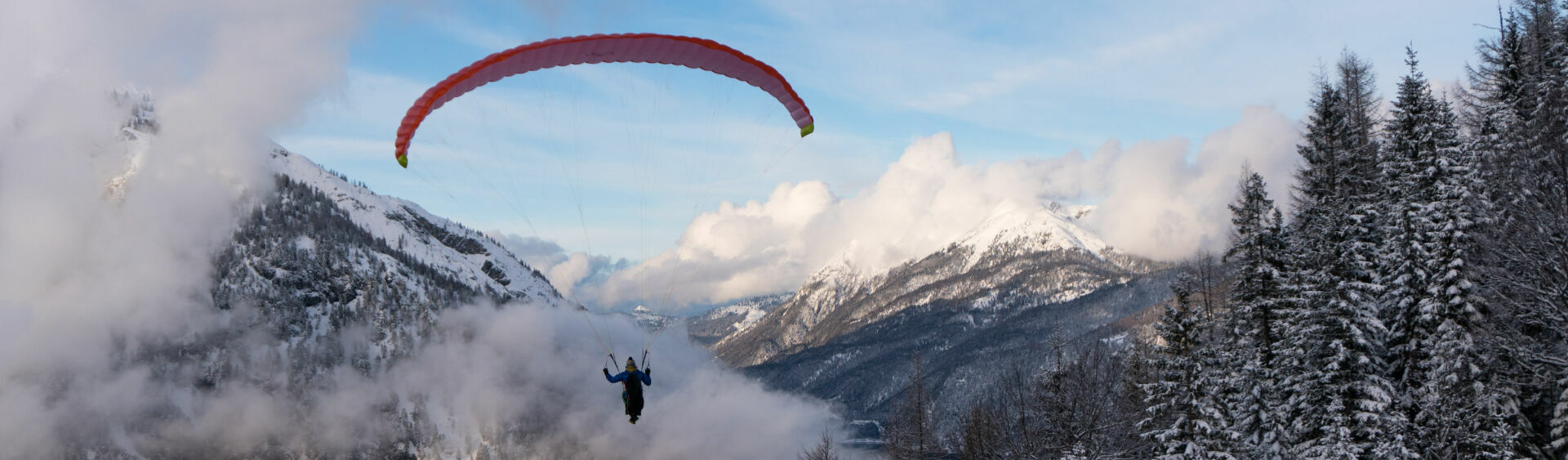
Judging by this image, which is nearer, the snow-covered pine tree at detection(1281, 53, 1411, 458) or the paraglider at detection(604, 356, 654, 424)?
the paraglider at detection(604, 356, 654, 424)

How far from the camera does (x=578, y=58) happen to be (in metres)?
19.3

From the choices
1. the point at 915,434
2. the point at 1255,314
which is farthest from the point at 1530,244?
the point at 915,434

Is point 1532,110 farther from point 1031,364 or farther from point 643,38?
point 1031,364

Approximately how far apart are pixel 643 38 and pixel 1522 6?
31.9 meters

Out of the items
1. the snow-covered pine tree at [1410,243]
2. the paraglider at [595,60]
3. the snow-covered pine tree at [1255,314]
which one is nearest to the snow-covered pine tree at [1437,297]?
the snow-covered pine tree at [1410,243]

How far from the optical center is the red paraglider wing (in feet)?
61.8

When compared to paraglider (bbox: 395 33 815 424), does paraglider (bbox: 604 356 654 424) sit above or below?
below

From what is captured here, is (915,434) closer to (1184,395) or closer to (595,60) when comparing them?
(1184,395)

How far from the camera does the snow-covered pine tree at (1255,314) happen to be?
86.8 ft

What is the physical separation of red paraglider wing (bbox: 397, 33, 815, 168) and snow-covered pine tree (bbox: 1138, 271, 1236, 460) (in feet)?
59.7

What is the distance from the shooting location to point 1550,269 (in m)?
18.3

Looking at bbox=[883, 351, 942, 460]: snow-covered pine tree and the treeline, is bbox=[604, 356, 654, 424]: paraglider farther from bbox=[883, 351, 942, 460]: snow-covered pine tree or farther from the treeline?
bbox=[883, 351, 942, 460]: snow-covered pine tree

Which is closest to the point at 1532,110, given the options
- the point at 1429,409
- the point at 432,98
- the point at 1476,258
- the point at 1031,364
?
the point at 1476,258

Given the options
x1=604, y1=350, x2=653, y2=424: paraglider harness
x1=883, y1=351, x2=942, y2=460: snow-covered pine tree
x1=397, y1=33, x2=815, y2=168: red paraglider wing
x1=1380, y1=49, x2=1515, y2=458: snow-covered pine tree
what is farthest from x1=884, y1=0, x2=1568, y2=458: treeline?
x1=397, y1=33, x2=815, y2=168: red paraglider wing
